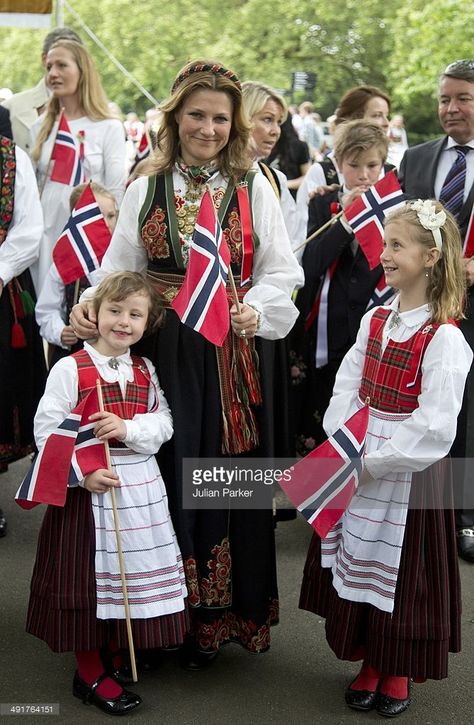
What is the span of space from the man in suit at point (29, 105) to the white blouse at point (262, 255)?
2745mm

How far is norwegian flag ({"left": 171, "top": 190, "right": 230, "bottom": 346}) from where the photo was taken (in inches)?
130

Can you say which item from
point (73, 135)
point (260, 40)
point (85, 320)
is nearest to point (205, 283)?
point (85, 320)

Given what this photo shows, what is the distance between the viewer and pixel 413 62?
30.7 meters

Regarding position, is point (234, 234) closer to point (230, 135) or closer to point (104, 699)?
point (230, 135)

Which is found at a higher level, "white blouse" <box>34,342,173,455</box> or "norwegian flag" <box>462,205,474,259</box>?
"norwegian flag" <box>462,205,474,259</box>

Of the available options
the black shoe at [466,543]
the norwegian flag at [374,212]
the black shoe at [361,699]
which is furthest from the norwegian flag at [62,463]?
the black shoe at [466,543]

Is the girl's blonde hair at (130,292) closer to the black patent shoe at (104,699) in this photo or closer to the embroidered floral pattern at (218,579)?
the embroidered floral pattern at (218,579)

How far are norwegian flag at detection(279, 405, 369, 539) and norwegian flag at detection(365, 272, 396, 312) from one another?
163 cm

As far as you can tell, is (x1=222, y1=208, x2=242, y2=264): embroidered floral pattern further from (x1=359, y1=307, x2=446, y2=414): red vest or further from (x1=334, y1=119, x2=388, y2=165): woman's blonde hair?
(x1=334, y1=119, x2=388, y2=165): woman's blonde hair

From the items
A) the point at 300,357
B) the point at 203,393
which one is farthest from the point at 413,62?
the point at 203,393

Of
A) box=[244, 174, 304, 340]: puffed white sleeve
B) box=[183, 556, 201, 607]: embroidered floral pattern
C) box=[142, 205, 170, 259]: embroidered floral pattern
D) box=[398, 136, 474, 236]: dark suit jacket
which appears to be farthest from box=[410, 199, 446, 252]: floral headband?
box=[398, 136, 474, 236]: dark suit jacket

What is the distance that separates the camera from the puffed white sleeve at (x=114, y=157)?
6.09 metres

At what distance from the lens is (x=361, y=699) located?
351 cm

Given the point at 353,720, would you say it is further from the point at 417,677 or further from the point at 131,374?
the point at 131,374
